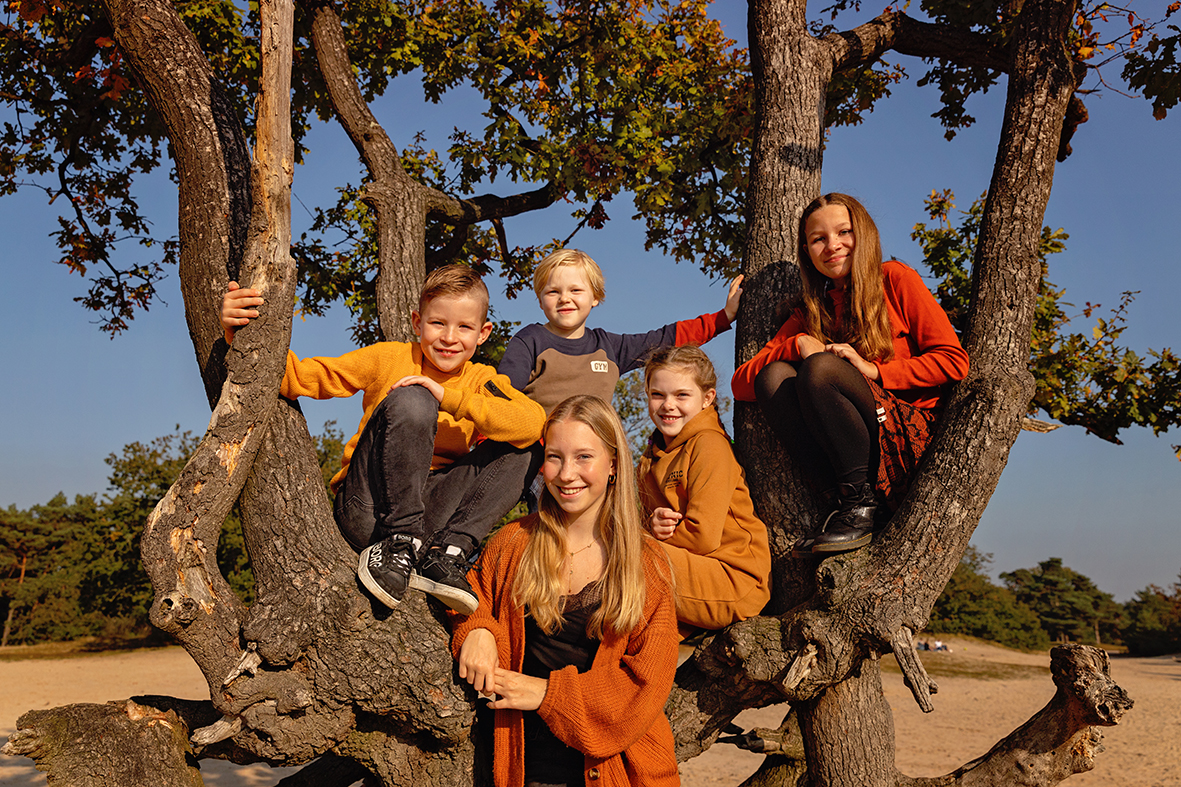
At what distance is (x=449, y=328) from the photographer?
10.5ft

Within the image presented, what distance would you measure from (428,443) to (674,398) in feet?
3.87

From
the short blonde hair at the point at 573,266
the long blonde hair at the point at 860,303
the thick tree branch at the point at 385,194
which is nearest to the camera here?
the long blonde hair at the point at 860,303

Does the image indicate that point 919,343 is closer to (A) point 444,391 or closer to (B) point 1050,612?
(A) point 444,391

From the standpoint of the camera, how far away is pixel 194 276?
307 cm

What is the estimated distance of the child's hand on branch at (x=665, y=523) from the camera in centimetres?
312

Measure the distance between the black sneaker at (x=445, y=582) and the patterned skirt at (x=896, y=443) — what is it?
6.10 ft

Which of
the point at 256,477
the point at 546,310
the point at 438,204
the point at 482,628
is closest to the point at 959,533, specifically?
the point at 482,628

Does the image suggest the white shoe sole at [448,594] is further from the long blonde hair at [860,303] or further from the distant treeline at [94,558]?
the distant treeline at [94,558]

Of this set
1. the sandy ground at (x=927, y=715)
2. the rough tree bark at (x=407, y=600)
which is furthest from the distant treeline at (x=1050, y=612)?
the rough tree bark at (x=407, y=600)

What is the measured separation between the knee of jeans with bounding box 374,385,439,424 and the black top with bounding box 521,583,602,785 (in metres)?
0.88

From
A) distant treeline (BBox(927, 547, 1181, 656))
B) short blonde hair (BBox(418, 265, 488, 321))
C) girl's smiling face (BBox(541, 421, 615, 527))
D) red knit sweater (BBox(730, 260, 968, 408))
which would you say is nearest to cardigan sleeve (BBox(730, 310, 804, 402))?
red knit sweater (BBox(730, 260, 968, 408))

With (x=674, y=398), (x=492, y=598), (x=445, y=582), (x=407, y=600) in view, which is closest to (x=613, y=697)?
(x=492, y=598)

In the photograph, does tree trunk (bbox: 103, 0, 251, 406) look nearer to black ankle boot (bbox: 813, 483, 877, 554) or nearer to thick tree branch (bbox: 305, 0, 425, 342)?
thick tree branch (bbox: 305, 0, 425, 342)

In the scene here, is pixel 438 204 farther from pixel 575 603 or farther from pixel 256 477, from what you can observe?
pixel 575 603
